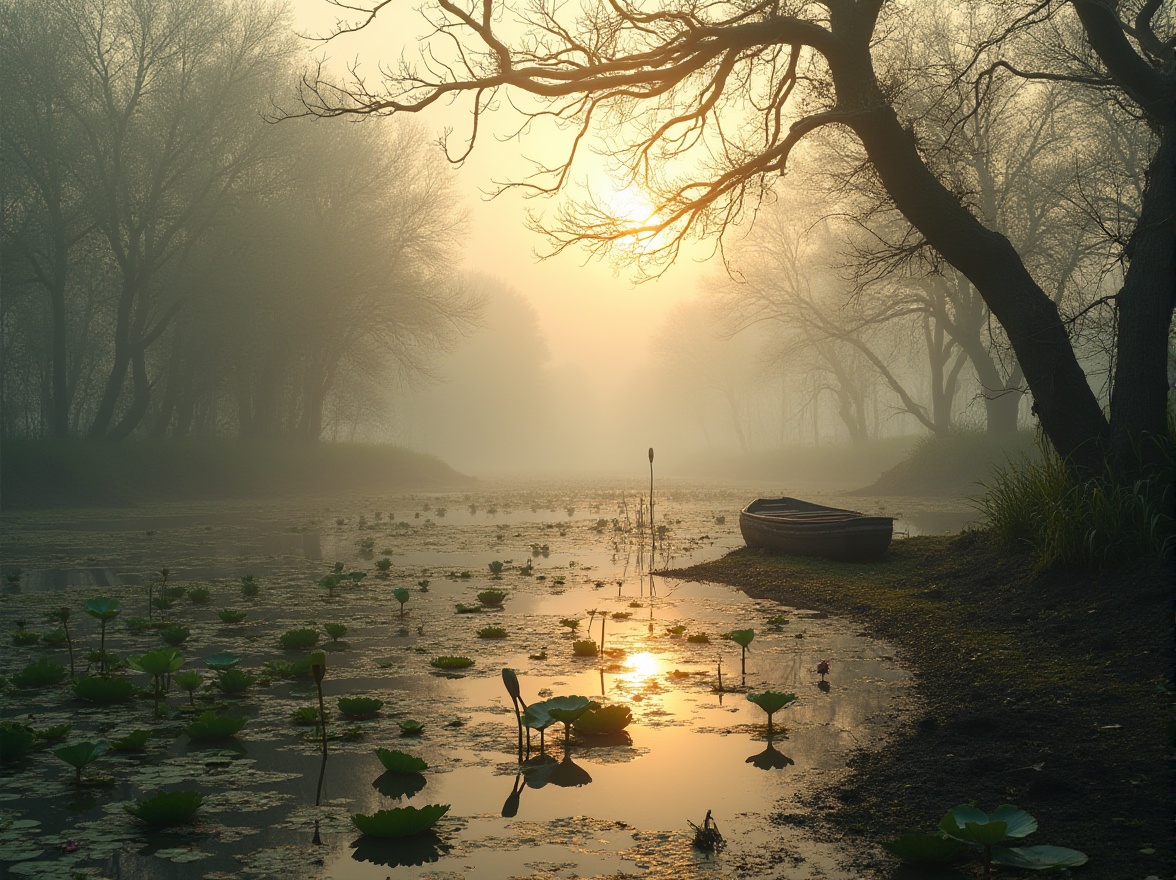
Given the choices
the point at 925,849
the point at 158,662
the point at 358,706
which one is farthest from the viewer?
the point at 158,662

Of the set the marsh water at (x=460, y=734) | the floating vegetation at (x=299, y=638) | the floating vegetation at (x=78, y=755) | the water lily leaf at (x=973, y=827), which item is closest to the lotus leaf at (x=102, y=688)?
the marsh water at (x=460, y=734)

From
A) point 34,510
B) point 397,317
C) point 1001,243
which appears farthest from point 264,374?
point 1001,243

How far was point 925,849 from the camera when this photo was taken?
312 centimetres

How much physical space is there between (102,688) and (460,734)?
2256 millimetres

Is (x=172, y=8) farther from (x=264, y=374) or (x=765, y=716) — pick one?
(x=765, y=716)

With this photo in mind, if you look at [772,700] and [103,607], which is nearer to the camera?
[772,700]

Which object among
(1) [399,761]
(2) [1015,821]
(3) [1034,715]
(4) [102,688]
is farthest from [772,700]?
(4) [102,688]

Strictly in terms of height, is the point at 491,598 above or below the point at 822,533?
below

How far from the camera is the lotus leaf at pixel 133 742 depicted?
4.38 m

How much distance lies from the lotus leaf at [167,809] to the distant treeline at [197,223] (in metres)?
16.6

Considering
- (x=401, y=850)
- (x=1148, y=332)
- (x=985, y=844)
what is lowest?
(x=401, y=850)

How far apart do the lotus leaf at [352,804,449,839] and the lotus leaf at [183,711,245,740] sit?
1.52m

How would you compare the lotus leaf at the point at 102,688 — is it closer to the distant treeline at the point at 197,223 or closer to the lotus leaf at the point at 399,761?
the lotus leaf at the point at 399,761

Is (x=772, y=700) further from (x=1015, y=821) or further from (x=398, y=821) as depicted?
(x=398, y=821)
